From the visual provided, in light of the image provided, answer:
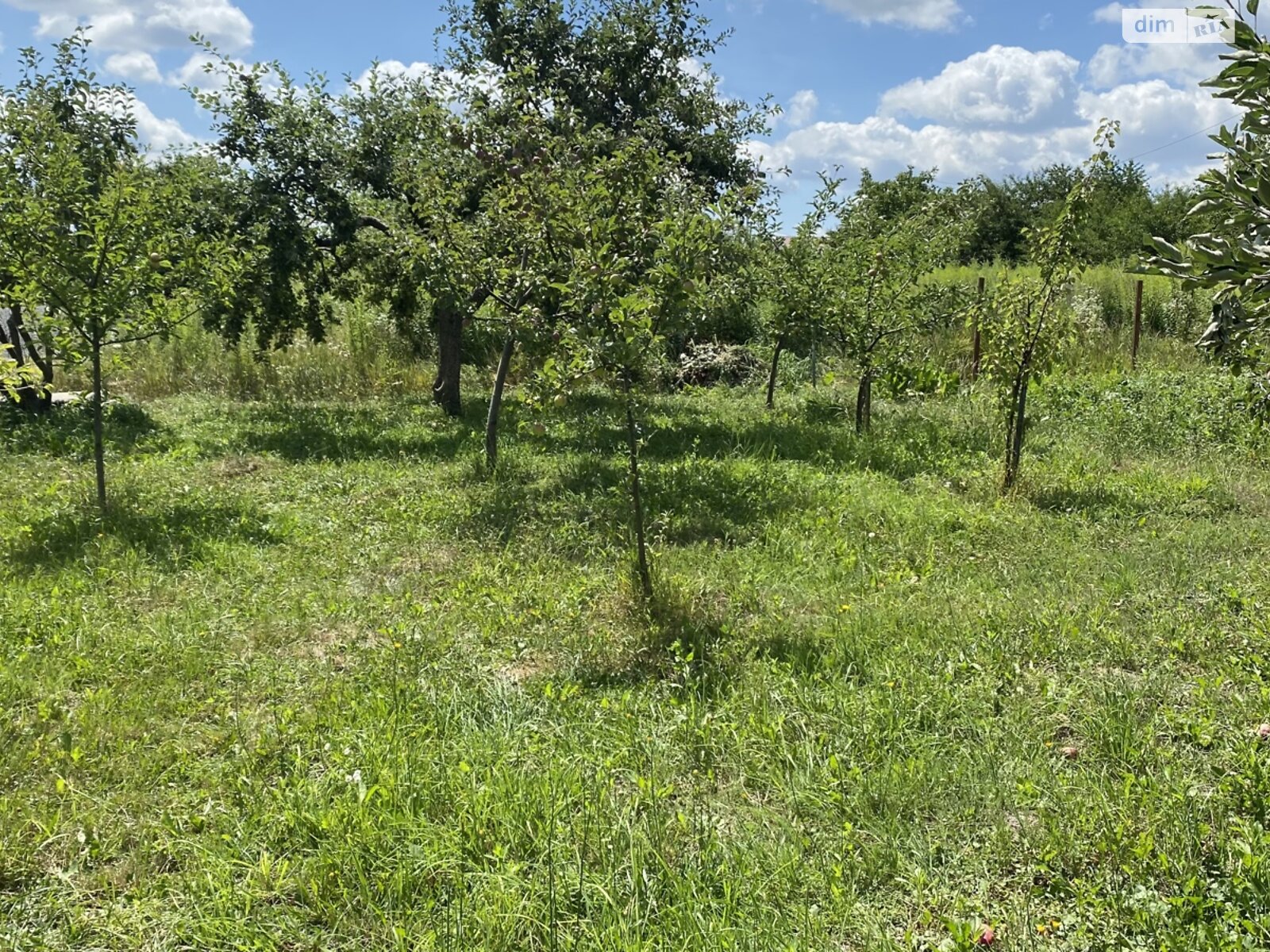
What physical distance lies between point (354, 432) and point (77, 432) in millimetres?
3398

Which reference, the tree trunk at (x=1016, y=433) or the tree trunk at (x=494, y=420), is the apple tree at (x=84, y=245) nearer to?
the tree trunk at (x=494, y=420)

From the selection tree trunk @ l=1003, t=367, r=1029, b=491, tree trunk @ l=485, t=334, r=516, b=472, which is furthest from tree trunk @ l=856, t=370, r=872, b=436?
tree trunk @ l=485, t=334, r=516, b=472

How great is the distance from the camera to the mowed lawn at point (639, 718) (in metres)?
2.54

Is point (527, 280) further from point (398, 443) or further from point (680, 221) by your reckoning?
point (398, 443)

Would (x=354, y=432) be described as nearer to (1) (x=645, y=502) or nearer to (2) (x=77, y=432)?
(2) (x=77, y=432)

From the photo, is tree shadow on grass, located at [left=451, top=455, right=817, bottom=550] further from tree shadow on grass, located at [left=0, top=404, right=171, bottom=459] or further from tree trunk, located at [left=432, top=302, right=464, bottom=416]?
tree shadow on grass, located at [left=0, top=404, right=171, bottom=459]

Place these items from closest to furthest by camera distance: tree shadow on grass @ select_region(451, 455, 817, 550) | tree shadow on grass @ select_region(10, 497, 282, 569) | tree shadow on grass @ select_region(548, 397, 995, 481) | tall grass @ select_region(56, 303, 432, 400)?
tree shadow on grass @ select_region(10, 497, 282, 569) < tree shadow on grass @ select_region(451, 455, 817, 550) < tree shadow on grass @ select_region(548, 397, 995, 481) < tall grass @ select_region(56, 303, 432, 400)

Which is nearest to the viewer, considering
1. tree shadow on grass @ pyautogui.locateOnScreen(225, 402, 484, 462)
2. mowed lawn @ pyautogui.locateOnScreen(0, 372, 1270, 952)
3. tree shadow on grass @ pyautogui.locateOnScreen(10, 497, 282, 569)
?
mowed lawn @ pyautogui.locateOnScreen(0, 372, 1270, 952)

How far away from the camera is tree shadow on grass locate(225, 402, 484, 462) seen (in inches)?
366

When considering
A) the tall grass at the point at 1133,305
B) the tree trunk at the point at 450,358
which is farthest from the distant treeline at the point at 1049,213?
the tree trunk at the point at 450,358

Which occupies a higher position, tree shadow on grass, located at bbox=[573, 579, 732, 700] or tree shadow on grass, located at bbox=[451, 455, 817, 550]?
tree shadow on grass, located at bbox=[451, 455, 817, 550]

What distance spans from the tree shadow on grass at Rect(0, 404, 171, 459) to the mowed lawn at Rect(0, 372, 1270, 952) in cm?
241

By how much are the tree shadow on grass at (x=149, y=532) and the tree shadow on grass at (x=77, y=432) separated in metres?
2.84

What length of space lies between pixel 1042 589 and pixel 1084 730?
1.71 meters
